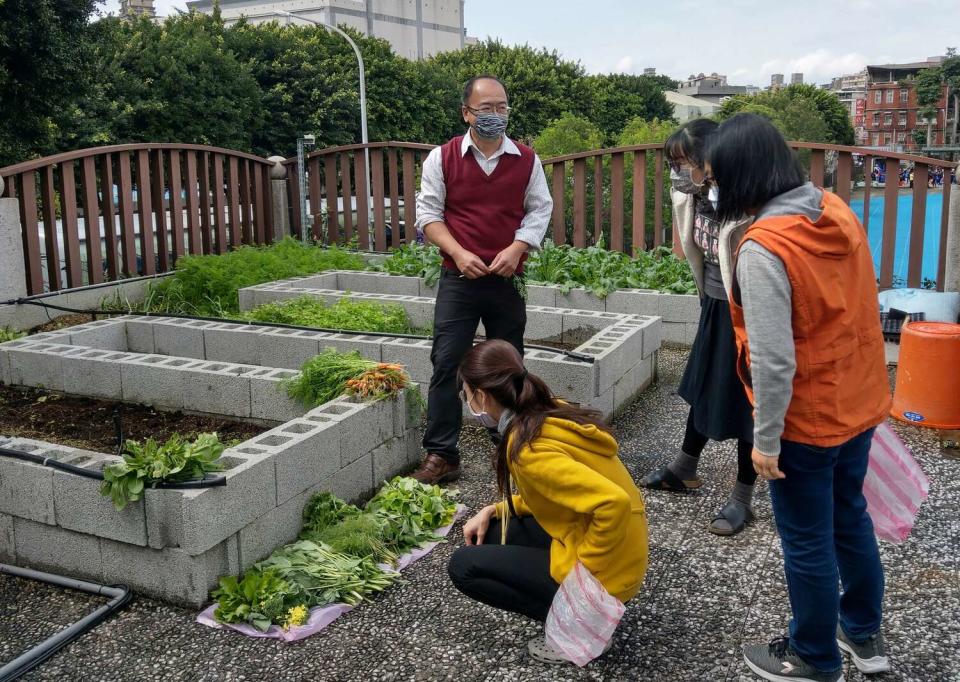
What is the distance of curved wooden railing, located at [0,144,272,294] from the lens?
27.0 feet

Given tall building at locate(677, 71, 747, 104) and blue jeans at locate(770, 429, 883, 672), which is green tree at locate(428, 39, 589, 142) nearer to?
blue jeans at locate(770, 429, 883, 672)

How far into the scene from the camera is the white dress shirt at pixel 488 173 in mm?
4742

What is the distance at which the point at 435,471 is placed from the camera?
15.4ft

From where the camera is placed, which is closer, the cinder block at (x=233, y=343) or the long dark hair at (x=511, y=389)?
the long dark hair at (x=511, y=389)

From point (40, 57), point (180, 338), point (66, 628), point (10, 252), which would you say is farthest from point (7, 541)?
point (40, 57)

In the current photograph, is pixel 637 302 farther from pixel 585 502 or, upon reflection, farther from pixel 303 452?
pixel 585 502

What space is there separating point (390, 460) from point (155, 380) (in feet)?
5.37

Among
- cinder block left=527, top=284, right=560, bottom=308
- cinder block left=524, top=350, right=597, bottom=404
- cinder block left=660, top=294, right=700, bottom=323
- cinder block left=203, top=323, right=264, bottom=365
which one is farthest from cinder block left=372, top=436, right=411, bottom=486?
cinder block left=660, top=294, right=700, bottom=323

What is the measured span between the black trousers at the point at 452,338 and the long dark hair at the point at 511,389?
69.0 inches

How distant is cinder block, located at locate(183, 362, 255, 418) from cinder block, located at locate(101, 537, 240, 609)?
Result: 1568 millimetres

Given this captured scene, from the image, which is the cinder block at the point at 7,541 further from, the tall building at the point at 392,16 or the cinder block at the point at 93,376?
the tall building at the point at 392,16

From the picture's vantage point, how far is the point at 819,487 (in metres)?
2.65

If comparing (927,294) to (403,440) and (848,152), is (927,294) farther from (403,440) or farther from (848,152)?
(403,440)

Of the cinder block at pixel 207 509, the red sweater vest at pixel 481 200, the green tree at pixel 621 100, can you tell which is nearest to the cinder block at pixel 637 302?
the red sweater vest at pixel 481 200
